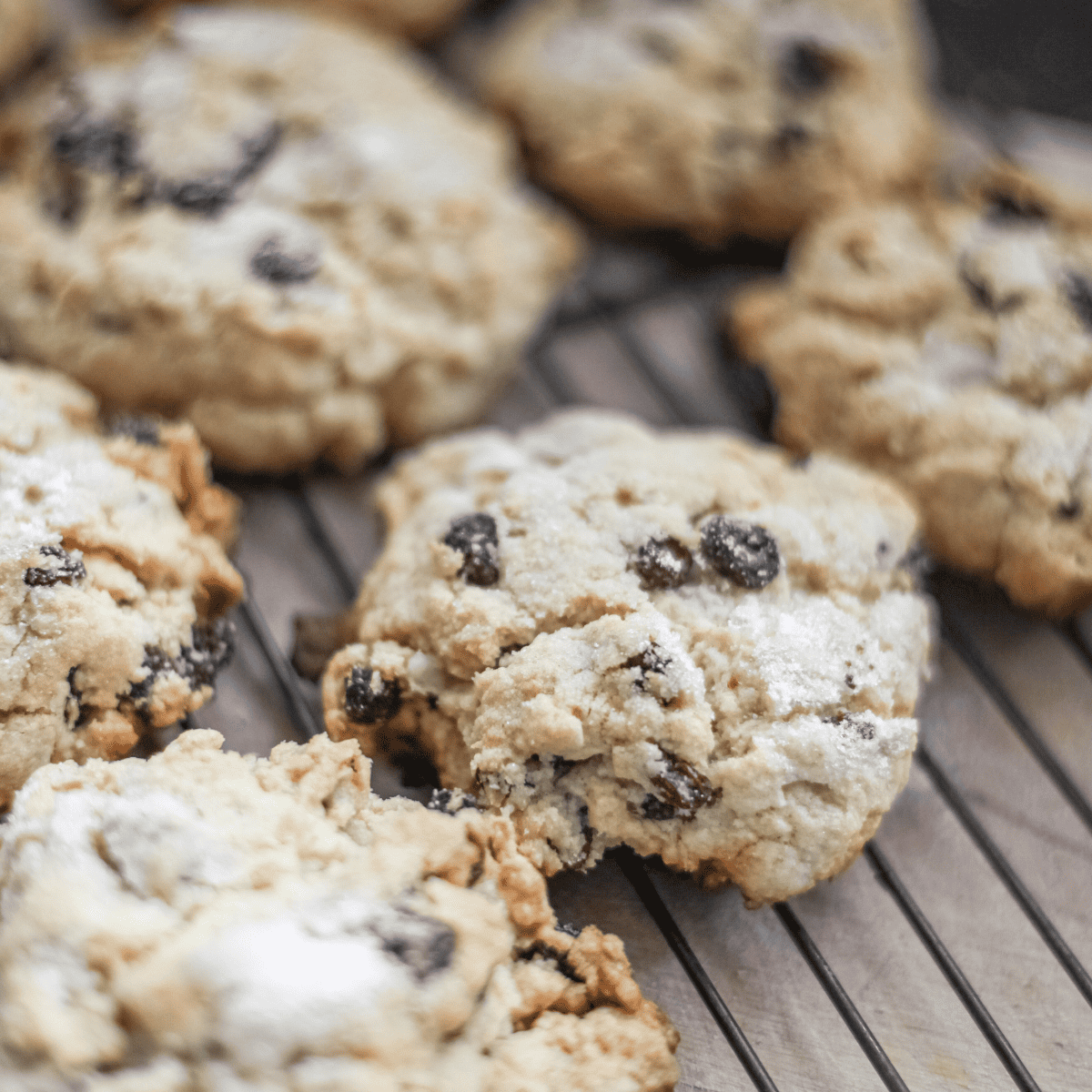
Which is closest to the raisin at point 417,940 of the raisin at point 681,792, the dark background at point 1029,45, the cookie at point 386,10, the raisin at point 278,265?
the raisin at point 681,792

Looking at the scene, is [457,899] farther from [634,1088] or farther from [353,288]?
[353,288]

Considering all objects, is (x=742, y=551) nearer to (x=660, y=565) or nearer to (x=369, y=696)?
(x=660, y=565)

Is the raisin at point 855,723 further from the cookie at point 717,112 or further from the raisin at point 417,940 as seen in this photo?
the cookie at point 717,112

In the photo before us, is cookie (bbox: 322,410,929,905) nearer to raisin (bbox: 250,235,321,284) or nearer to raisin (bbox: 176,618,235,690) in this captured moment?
raisin (bbox: 176,618,235,690)

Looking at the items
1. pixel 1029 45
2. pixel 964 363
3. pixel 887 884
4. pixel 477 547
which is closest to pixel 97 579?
pixel 477 547

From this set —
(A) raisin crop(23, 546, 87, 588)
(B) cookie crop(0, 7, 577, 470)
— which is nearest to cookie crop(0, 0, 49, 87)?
(B) cookie crop(0, 7, 577, 470)
